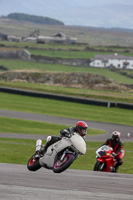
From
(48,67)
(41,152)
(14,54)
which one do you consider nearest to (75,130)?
(41,152)

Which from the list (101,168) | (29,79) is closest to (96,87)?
(29,79)

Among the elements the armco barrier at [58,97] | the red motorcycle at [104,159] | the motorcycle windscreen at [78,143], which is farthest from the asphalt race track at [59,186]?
the armco barrier at [58,97]

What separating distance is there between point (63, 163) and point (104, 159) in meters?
3.68

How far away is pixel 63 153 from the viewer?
11.3 m

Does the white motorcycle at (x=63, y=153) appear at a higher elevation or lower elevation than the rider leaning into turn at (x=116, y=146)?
higher

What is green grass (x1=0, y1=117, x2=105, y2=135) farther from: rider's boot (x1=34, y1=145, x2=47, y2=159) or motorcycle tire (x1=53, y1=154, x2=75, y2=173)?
motorcycle tire (x1=53, y1=154, x2=75, y2=173)

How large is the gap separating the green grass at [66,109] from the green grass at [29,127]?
21.6 ft

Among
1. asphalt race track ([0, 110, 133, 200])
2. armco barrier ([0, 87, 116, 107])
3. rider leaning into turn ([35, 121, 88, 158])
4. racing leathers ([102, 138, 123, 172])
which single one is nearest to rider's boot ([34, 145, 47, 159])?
rider leaning into turn ([35, 121, 88, 158])

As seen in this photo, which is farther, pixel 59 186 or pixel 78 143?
pixel 78 143

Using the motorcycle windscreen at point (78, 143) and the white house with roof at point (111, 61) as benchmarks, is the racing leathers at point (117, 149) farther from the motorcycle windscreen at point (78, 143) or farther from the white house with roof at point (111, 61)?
the white house with roof at point (111, 61)

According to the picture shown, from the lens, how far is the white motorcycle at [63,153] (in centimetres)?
1108

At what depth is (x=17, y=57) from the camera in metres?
136

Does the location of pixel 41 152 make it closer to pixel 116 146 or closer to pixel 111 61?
pixel 116 146

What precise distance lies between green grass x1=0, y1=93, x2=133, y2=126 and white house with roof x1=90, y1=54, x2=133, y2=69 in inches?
3271
